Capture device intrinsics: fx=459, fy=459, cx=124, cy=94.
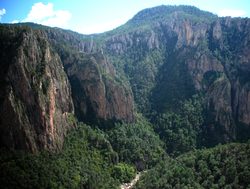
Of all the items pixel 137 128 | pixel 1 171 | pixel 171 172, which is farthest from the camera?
pixel 137 128

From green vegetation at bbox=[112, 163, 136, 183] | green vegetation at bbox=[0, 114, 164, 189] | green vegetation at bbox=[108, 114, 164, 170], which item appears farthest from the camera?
green vegetation at bbox=[108, 114, 164, 170]

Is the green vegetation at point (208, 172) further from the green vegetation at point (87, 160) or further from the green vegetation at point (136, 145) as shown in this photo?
the green vegetation at point (136, 145)

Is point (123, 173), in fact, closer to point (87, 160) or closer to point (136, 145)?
point (87, 160)

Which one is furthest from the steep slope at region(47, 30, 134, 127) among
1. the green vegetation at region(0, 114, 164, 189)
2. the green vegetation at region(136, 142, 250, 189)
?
the green vegetation at region(136, 142, 250, 189)

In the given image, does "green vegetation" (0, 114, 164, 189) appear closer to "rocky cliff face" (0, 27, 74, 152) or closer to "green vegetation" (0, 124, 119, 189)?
"green vegetation" (0, 124, 119, 189)

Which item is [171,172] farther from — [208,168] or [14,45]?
[14,45]

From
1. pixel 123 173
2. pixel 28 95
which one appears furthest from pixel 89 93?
pixel 28 95

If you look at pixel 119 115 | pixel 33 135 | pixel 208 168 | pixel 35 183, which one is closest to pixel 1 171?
pixel 35 183
